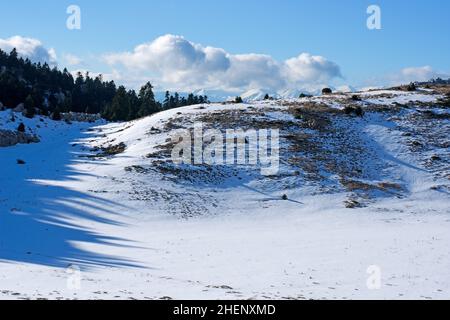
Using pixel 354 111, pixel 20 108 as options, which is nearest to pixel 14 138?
pixel 20 108

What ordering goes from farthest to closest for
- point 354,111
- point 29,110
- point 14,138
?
point 29,110 → point 14,138 → point 354,111

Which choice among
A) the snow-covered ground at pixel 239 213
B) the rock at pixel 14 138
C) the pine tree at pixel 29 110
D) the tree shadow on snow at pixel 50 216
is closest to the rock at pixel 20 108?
the pine tree at pixel 29 110

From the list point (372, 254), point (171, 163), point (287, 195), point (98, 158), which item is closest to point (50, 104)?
point (98, 158)

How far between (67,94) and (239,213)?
108 metres

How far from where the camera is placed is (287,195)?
4003 cm

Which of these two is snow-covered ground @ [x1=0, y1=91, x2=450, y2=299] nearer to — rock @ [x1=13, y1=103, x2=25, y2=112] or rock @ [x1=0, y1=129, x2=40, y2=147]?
rock @ [x1=0, y1=129, x2=40, y2=147]

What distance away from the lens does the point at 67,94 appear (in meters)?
131

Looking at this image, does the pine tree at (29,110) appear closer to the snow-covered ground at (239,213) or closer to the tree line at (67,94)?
the tree line at (67,94)

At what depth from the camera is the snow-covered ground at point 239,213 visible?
61.6 feet

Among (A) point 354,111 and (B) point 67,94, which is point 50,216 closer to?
(A) point 354,111

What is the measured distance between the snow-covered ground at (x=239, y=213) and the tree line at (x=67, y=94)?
113 feet

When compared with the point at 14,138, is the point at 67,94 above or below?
above
